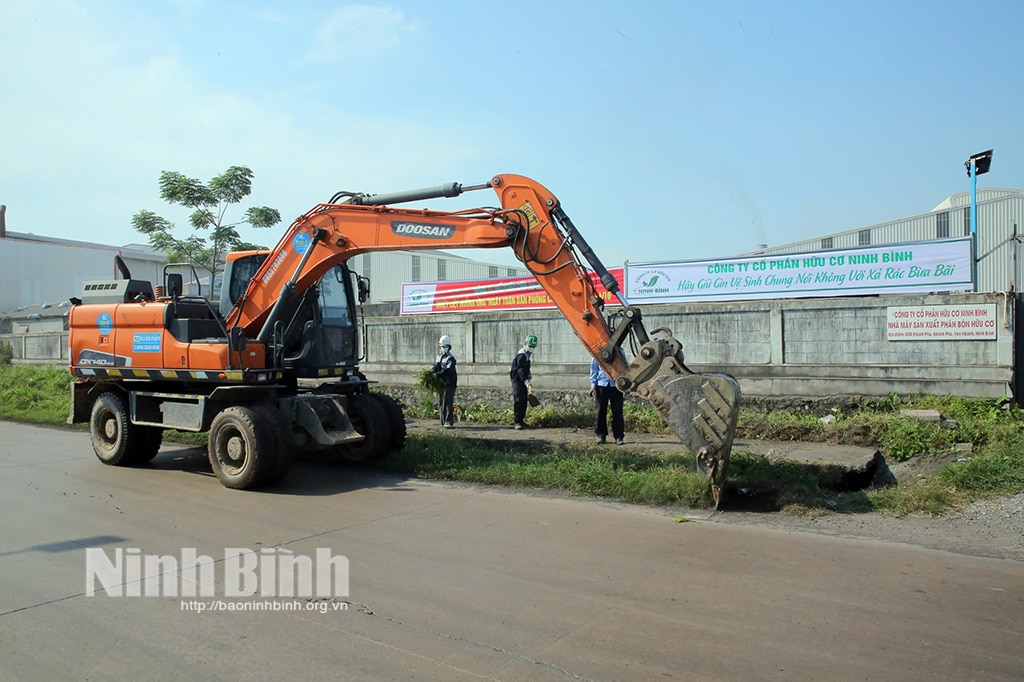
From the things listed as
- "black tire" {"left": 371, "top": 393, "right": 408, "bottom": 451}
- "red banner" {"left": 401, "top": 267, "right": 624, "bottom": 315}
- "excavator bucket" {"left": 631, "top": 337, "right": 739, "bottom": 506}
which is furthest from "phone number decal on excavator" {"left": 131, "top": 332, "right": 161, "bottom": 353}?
"red banner" {"left": 401, "top": 267, "right": 624, "bottom": 315}

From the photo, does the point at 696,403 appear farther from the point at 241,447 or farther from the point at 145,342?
the point at 145,342

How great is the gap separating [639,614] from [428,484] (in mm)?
4858

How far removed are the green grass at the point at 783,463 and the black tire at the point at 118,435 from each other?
6.29 feet

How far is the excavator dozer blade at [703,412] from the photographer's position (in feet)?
24.2

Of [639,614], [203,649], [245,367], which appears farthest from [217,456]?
[639,614]

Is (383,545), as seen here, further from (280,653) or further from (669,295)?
(669,295)

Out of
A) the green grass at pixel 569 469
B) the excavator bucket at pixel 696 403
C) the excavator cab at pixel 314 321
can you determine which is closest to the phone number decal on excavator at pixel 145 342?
the excavator cab at pixel 314 321

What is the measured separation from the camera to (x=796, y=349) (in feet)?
42.4

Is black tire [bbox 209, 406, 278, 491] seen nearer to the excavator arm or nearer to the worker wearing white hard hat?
the excavator arm

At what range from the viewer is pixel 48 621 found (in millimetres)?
4969

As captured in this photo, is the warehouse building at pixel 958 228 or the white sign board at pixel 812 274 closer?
the white sign board at pixel 812 274

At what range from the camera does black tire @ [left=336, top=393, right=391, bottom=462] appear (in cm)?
1054

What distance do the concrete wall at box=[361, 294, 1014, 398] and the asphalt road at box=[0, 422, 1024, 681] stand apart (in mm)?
6114

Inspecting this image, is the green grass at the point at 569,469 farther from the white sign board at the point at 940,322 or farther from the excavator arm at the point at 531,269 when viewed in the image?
the white sign board at the point at 940,322
